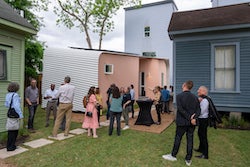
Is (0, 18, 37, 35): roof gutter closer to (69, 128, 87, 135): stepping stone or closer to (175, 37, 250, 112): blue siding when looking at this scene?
(69, 128, 87, 135): stepping stone

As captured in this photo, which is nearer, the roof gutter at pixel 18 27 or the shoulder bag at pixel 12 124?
the shoulder bag at pixel 12 124

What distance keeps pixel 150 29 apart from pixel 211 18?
1224cm

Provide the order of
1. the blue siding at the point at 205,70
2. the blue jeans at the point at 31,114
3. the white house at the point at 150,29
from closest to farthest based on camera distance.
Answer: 1. the blue jeans at the point at 31,114
2. the blue siding at the point at 205,70
3. the white house at the point at 150,29

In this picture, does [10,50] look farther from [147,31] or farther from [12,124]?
[147,31]

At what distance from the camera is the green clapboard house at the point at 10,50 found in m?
5.95

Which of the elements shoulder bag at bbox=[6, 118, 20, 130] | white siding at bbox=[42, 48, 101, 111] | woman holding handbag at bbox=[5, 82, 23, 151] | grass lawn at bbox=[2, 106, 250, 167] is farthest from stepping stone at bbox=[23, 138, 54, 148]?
white siding at bbox=[42, 48, 101, 111]

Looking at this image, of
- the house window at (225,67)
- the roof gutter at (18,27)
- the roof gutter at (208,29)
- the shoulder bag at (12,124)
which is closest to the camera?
the shoulder bag at (12,124)

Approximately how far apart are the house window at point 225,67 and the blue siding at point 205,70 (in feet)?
0.66

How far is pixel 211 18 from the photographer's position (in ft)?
28.9

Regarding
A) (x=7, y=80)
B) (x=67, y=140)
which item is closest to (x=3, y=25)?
(x=7, y=80)

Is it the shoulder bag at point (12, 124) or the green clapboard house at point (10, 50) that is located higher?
the green clapboard house at point (10, 50)

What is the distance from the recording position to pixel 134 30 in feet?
70.9

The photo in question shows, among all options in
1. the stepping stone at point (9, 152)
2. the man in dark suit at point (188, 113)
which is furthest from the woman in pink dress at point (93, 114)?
the man in dark suit at point (188, 113)

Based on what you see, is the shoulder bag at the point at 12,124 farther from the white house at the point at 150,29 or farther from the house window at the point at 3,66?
the white house at the point at 150,29
